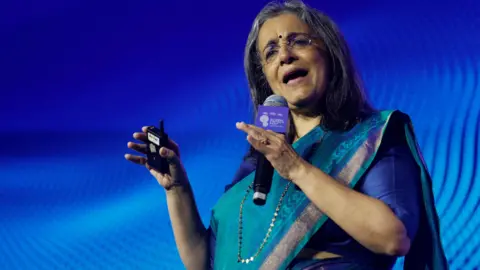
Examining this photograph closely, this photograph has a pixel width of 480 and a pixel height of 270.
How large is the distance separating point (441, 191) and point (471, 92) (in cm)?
38

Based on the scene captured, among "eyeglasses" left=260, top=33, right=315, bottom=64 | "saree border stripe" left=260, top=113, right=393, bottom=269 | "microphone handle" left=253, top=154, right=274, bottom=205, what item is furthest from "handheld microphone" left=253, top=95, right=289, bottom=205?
"eyeglasses" left=260, top=33, right=315, bottom=64

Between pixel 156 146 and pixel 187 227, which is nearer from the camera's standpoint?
pixel 156 146

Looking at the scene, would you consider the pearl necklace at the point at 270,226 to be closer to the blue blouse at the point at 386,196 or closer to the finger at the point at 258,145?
the blue blouse at the point at 386,196

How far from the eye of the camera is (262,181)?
3.00ft

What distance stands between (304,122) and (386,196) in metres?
0.31

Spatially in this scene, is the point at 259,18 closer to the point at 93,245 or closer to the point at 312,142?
the point at 312,142

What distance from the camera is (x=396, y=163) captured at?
3.28 ft

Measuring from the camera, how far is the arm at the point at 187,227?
1298mm

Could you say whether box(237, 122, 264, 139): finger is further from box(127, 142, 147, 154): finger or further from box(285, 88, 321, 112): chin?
box(127, 142, 147, 154): finger

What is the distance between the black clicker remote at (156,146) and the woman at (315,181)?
2 centimetres

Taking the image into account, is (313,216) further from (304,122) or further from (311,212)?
(304,122)

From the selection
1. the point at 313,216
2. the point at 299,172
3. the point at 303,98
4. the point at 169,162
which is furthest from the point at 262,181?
the point at 169,162

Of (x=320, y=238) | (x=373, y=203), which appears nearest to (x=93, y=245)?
(x=320, y=238)

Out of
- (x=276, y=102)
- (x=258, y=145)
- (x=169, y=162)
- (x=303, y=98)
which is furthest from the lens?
(x=169, y=162)
